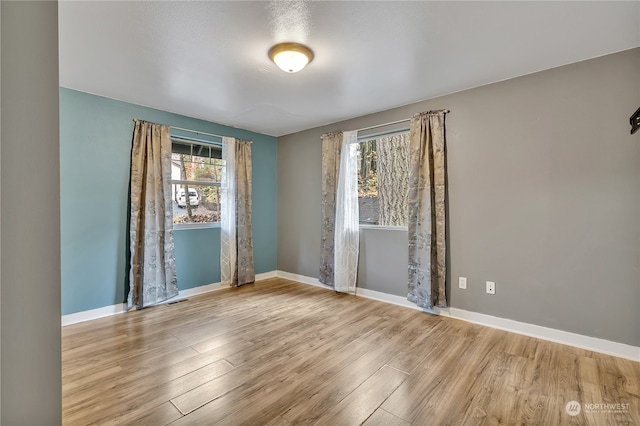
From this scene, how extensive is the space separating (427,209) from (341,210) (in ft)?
3.98

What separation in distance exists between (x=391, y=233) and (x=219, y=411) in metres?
2.63

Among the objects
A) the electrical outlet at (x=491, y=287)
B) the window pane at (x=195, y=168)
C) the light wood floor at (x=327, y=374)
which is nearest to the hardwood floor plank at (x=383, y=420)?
the light wood floor at (x=327, y=374)

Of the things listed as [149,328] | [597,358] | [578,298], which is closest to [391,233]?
[578,298]


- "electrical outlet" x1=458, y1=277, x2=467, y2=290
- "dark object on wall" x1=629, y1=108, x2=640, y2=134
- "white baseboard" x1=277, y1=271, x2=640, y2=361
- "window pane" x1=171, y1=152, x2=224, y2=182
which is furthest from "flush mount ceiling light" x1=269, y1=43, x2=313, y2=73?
"white baseboard" x1=277, y1=271, x2=640, y2=361

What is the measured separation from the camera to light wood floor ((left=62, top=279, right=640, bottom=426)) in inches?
65.4

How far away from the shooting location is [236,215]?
14.1 feet

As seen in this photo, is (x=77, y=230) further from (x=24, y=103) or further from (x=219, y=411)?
(x=24, y=103)

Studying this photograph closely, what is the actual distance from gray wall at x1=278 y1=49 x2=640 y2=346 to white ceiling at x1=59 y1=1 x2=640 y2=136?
245 mm

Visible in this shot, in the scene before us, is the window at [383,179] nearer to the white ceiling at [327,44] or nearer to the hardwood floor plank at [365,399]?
the white ceiling at [327,44]

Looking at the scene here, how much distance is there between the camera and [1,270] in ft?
1.77

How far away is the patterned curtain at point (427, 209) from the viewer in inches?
124

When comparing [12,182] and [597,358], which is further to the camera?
[597,358]

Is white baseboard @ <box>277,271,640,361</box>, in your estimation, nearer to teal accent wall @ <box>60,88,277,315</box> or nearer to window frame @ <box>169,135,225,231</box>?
window frame @ <box>169,135,225,231</box>

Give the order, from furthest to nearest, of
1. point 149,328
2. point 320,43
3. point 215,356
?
point 149,328, point 215,356, point 320,43
